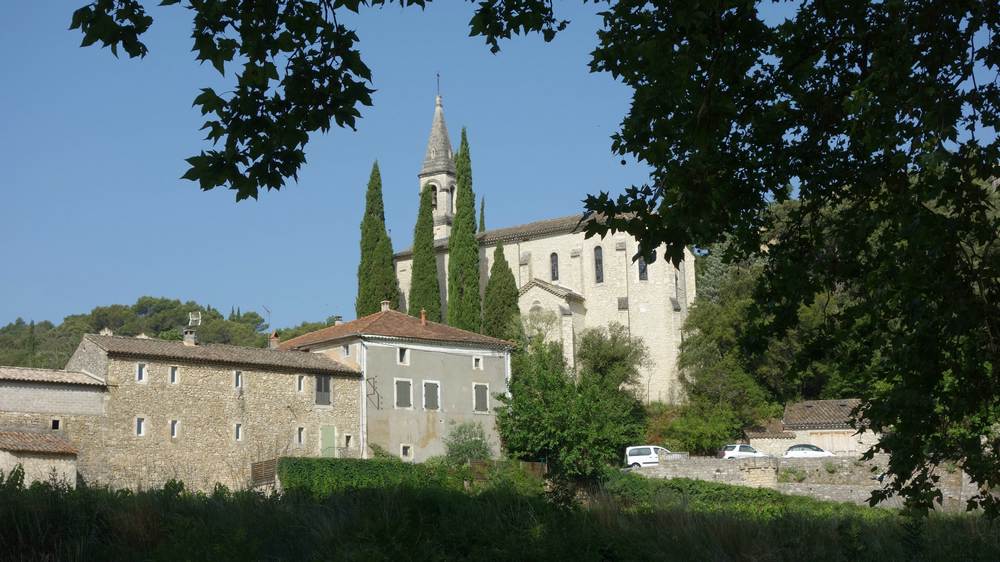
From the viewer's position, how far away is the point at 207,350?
4144 cm

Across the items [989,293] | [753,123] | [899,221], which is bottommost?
[989,293]

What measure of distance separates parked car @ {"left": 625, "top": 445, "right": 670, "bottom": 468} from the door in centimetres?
1171

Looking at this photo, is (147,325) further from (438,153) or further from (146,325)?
(438,153)

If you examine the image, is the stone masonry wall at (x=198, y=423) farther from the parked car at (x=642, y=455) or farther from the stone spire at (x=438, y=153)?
the stone spire at (x=438, y=153)

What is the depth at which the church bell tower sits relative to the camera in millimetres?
75062

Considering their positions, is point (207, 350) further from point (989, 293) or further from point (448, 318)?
point (989, 293)

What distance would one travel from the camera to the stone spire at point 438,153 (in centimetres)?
7688

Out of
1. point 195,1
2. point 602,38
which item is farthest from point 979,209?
point 195,1

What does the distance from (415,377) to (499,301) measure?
1396cm

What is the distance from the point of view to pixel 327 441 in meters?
42.9

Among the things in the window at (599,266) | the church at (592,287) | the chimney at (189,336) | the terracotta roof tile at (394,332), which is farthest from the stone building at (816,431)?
the chimney at (189,336)

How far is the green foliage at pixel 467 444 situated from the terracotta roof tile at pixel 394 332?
13.5 feet

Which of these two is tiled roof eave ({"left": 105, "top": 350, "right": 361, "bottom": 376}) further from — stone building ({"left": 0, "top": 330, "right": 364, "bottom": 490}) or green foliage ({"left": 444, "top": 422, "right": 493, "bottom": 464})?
green foliage ({"left": 444, "top": 422, "right": 493, "bottom": 464})

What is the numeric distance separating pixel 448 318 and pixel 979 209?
172 feet
